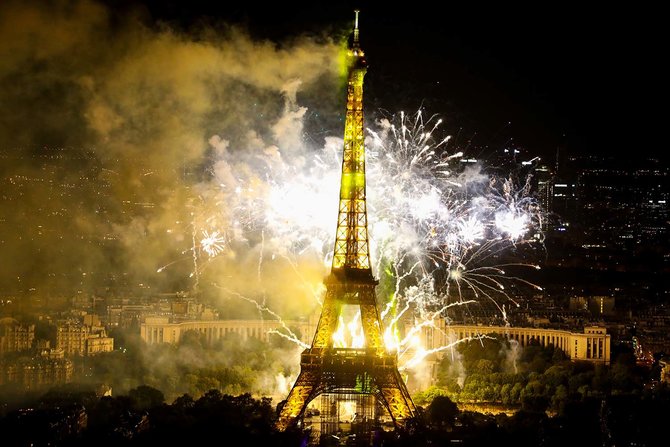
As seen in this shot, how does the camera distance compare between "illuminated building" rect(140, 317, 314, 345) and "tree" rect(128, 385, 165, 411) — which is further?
"illuminated building" rect(140, 317, 314, 345)

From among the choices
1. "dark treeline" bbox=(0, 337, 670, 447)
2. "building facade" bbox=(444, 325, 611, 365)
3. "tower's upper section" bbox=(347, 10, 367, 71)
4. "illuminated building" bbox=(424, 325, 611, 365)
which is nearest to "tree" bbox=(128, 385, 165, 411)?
"dark treeline" bbox=(0, 337, 670, 447)

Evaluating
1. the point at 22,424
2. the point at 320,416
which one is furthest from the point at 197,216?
the point at 22,424

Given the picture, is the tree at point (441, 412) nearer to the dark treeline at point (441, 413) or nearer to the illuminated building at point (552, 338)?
the dark treeline at point (441, 413)

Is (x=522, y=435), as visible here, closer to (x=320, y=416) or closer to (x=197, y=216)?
(x=320, y=416)

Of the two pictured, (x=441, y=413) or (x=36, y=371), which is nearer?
(x=441, y=413)

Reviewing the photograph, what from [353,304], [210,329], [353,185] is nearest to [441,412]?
[353,304]

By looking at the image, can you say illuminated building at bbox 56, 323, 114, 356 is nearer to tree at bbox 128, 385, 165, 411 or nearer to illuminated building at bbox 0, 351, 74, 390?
illuminated building at bbox 0, 351, 74, 390

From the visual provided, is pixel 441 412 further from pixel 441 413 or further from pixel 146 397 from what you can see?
pixel 146 397

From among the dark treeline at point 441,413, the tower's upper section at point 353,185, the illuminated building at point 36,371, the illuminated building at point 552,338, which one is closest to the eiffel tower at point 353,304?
the tower's upper section at point 353,185
